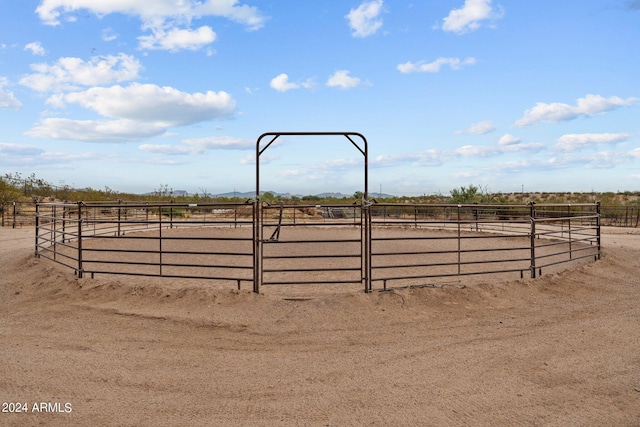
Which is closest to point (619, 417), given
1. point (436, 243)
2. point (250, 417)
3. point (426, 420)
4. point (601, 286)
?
point (426, 420)

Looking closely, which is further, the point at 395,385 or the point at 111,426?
the point at 395,385

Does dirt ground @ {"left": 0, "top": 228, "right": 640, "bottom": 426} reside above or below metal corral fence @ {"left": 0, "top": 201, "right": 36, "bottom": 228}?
below

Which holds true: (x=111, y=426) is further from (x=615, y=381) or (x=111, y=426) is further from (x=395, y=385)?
(x=615, y=381)

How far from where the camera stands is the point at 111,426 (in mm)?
3424

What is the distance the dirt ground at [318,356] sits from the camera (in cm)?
370

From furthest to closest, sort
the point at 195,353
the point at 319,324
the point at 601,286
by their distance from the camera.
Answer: the point at 601,286
the point at 319,324
the point at 195,353

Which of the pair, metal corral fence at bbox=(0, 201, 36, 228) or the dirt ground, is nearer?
the dirt ground

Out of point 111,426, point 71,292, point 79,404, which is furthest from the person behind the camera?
point 71,292

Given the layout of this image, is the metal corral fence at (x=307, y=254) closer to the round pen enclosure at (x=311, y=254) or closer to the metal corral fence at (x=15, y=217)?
the round pen enclosure at (x=311, y=254)

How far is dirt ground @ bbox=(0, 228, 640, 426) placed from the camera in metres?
3.70

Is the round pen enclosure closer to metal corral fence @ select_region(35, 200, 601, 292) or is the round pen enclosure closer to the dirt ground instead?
metal corral fence @ select_region(35, 200, 601, 292)

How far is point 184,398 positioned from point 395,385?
195cm

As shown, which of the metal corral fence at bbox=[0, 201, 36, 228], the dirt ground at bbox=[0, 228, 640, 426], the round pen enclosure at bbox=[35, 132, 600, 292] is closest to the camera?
the dirt ground at bbox=[0, 228, 640, 426]

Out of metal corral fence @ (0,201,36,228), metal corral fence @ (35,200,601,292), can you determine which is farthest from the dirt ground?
metal corral fence @ (0,201,36,228)
